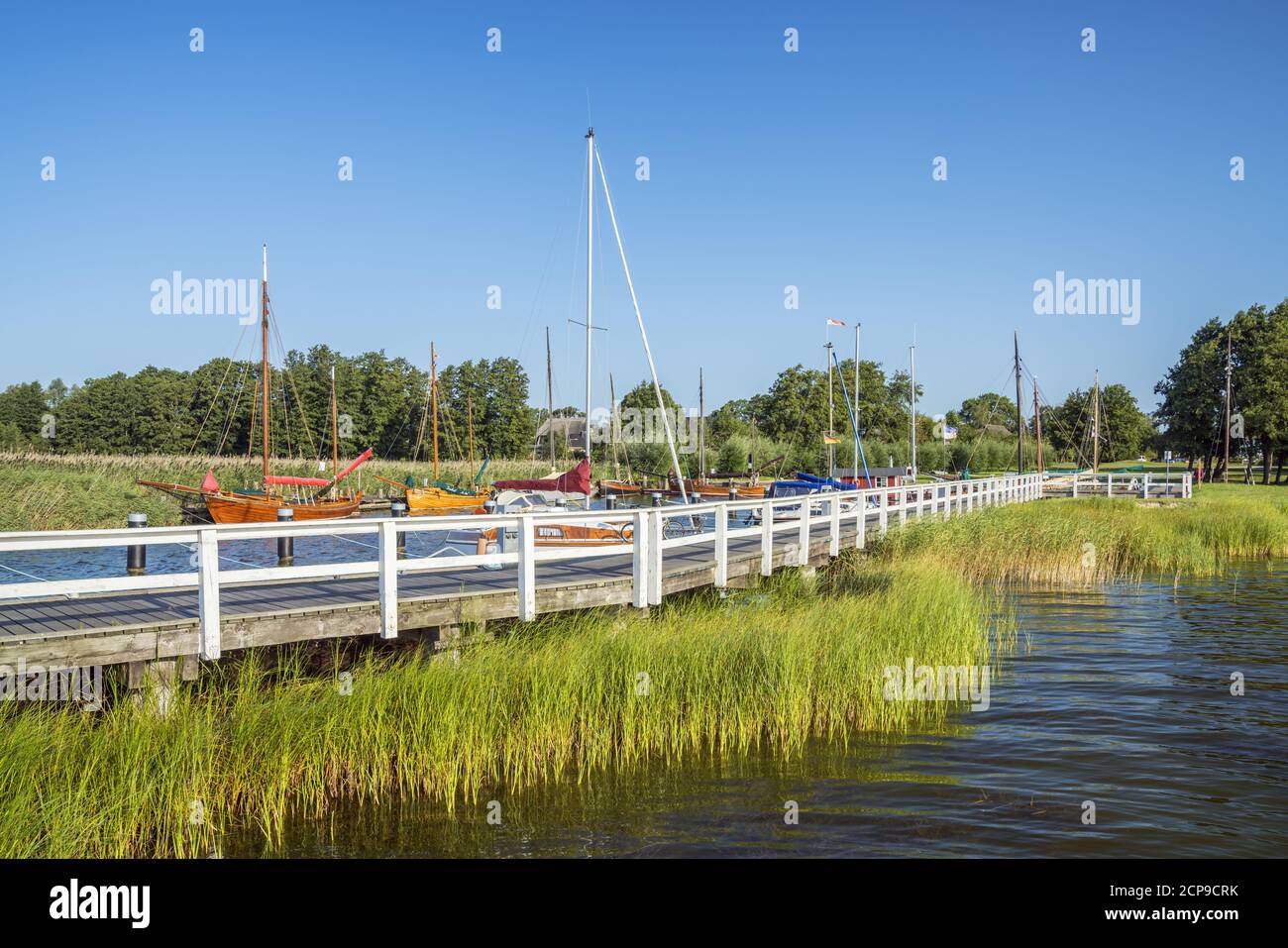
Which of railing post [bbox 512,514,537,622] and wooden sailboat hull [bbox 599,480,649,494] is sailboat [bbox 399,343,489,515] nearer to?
wooden sailboat hull [bbox 599,480,649,494]

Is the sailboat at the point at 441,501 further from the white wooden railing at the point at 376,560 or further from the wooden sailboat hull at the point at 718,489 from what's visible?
the white wooden railing at the point at 376,560

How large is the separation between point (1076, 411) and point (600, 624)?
11100 cm

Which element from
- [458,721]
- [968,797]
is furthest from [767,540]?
[458,721]

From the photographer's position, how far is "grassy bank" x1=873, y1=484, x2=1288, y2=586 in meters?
21.9

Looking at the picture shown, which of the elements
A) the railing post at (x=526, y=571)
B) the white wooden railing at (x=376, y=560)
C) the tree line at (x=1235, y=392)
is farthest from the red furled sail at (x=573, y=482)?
the tree line at (x=1235, y=392)

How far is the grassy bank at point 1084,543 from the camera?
2192cm

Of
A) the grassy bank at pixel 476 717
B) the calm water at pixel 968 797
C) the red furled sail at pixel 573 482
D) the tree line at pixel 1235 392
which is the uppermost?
the tree line at pixel 1235 392

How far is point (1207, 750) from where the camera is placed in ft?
33.0

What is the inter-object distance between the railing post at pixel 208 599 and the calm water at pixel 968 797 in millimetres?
1882

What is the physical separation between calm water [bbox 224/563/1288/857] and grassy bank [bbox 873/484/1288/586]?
8.89m

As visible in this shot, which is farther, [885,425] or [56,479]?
[885,425]
